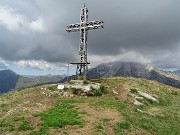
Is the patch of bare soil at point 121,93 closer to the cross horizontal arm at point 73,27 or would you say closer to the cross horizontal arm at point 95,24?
the cross horizontal arm at point 95,24

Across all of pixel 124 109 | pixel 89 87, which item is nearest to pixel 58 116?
pixel 124 109

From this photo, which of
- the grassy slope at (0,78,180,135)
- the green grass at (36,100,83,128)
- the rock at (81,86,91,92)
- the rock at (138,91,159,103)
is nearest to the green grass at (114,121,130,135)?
the grassy slope at (0,78,180,135)

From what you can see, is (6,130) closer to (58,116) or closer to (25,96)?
(58,116)

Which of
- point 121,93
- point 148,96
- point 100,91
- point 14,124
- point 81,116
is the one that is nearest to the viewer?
point 14,124

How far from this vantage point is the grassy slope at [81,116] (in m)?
29.8

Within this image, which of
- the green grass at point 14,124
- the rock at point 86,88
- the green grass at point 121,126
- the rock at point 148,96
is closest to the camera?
the green grass at point 14,124

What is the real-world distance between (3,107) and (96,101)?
46.0 ft

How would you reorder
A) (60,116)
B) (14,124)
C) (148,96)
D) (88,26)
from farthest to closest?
1. (88,26)
2. (148,96)
3. (60,116)
4. (14,124)

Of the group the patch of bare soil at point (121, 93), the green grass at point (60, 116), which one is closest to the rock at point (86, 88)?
the patch of bare soil at point (121, 93)

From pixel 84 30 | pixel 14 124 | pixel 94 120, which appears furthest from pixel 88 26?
pixel 14 124

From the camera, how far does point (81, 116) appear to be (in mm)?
34156

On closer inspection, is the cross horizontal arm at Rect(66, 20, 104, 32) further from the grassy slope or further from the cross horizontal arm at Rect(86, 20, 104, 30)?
the grassy slope

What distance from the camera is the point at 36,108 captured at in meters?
38.2

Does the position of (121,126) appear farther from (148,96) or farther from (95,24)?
(95,24)
